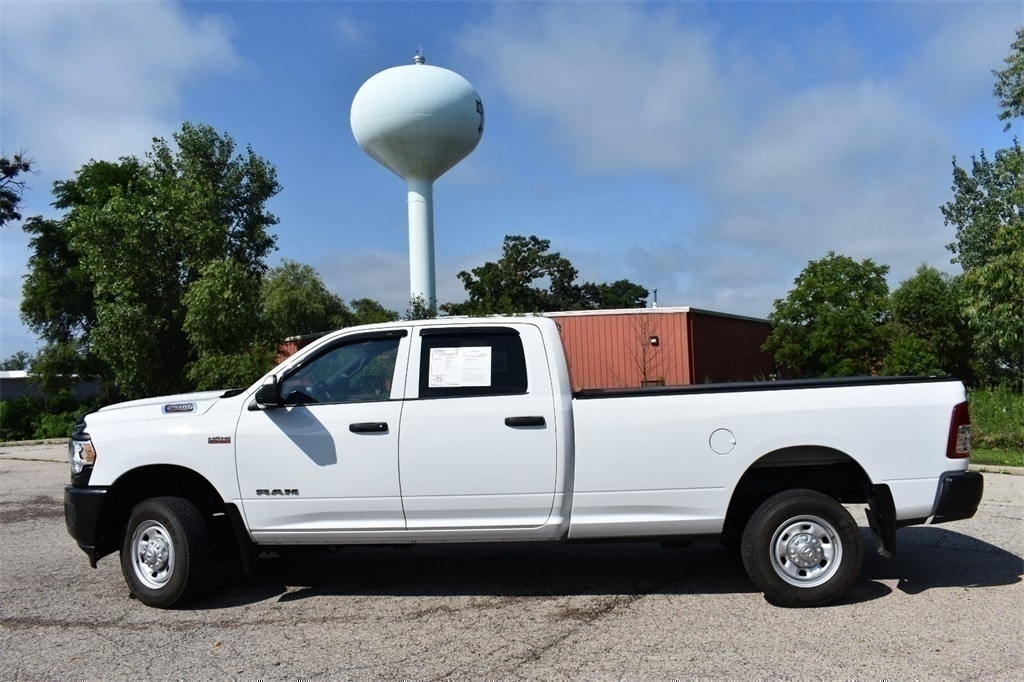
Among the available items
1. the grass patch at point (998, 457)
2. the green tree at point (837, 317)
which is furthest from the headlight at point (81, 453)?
the green tree at point (837, 317)

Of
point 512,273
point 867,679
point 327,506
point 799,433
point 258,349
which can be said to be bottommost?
point 867,679

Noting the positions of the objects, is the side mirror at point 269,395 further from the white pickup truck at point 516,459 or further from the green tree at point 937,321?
the green tree at point 937,321

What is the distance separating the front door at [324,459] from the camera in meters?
5.89

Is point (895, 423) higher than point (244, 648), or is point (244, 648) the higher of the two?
point (895, 423)

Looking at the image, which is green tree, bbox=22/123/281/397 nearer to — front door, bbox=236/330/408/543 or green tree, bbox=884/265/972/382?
front door, bbox=236/330/408/543

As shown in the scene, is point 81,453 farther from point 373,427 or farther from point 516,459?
point 516,459

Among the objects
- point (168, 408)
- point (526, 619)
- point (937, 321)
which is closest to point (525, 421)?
point (526, 619)

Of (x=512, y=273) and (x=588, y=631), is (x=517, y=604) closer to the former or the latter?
(x=588, y=631)

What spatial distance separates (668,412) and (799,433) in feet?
2.96

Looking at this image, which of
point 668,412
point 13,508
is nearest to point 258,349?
point 13,508

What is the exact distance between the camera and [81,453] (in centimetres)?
630

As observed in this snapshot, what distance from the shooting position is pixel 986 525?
852 centimetres

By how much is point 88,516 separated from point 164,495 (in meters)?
0.53

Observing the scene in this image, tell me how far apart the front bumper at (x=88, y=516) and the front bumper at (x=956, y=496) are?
5970 millimetres
